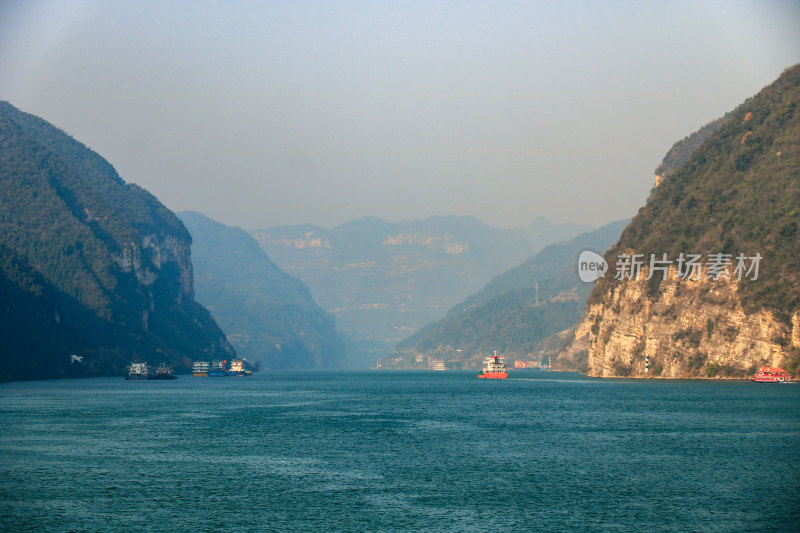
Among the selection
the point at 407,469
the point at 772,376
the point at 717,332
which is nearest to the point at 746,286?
the point at 717,332

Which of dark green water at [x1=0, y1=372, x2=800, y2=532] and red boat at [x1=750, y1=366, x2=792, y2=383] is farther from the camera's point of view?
red boat at [x1=750, y1=366, x2=792, y2=383]

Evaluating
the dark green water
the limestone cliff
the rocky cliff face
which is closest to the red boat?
the limestone cliff

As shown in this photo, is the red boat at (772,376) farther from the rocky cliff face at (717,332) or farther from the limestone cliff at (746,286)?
the rocky cliff face at (717,332)

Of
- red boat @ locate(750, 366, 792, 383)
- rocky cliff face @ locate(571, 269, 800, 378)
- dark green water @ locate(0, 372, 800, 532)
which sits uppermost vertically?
rocky cliff face @ locate(571, 269, 800, 378)

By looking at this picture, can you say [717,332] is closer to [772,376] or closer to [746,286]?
[746,286]

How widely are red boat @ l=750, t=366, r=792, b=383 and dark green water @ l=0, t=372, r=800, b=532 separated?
39.2 meters

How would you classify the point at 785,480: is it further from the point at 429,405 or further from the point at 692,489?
the point at 429,405

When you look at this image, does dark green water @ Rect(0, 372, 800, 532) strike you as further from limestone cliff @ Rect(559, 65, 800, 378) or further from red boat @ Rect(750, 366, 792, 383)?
limestone cliff @ Rect(559, 65, 800, 378)

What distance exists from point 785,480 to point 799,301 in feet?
368

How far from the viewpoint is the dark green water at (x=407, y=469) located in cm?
5150

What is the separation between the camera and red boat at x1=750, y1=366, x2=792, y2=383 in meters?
160

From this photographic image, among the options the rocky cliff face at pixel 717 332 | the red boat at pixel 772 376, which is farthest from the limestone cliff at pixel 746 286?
the red boat at pixel 772 376

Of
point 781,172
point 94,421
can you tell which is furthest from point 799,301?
point 94,421

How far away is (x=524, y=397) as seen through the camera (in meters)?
162
